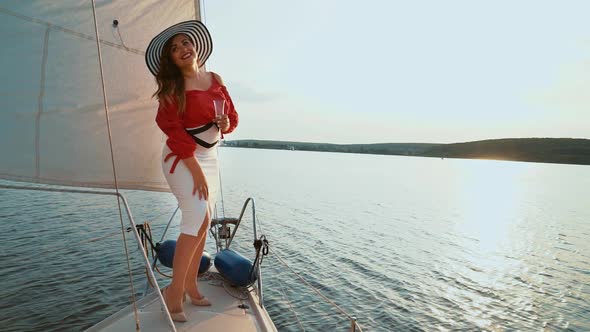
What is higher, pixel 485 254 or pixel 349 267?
pixel 349 267

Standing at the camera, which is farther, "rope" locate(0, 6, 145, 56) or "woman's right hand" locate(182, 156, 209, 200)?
"woman's right hand" locate(182, 156, 209, 200)

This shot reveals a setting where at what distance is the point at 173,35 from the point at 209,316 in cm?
270

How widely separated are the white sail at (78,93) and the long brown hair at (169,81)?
69cm

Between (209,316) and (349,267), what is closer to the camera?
(209,316)

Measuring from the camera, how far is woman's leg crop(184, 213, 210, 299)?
314 centimetres

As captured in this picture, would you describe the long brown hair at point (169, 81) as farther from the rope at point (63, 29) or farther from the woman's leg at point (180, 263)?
the woman's leg at point (180, 263)

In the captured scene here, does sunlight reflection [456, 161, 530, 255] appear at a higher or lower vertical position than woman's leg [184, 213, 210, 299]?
lower

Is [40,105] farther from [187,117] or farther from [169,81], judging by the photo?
[187,117]

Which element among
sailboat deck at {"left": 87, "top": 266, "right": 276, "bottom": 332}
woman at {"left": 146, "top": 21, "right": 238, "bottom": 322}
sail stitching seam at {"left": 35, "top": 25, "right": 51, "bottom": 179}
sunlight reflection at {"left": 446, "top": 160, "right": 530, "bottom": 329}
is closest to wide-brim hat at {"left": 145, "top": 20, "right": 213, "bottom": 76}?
woman at {"left": 146, "top": 21, "right": 238, "bottom": 322}

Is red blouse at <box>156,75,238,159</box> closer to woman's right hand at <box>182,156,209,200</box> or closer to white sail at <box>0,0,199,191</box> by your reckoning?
woman's right hand at <box>182,156,209,200</box>

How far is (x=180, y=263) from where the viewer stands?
3.09m

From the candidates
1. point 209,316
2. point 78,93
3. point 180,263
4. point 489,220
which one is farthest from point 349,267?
point 489,220

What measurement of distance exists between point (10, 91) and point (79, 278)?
26.6ft

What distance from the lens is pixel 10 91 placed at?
2578mm
